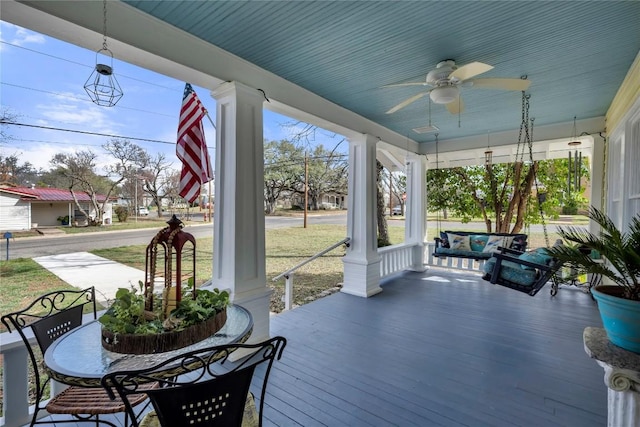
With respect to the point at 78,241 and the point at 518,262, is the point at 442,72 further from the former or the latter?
the point at 78,241

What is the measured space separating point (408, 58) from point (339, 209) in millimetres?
7804

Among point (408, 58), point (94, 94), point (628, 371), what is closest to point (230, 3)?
point (94, 94)

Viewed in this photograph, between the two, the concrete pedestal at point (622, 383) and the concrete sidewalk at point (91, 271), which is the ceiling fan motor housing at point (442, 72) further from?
the concrete sidewalk at point (91, 271)

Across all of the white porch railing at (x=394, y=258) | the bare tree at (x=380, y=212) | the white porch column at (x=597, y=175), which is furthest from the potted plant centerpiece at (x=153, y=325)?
the bare tree at (x=380, y=212)

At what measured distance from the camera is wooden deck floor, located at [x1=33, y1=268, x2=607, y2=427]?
1.96m

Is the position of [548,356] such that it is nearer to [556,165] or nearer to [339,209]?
[556,165]

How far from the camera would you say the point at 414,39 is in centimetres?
238

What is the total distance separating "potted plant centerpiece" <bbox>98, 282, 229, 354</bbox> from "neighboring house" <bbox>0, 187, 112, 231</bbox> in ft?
4.38

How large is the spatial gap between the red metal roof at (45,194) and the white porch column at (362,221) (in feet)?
10.8

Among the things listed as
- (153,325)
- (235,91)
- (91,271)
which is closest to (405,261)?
(235,91)

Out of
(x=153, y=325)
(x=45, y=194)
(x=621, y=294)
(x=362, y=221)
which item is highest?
(x=45, y=194)

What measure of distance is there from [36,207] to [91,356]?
1.63m

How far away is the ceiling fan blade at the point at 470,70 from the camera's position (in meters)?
2.23

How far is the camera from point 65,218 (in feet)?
7.92
